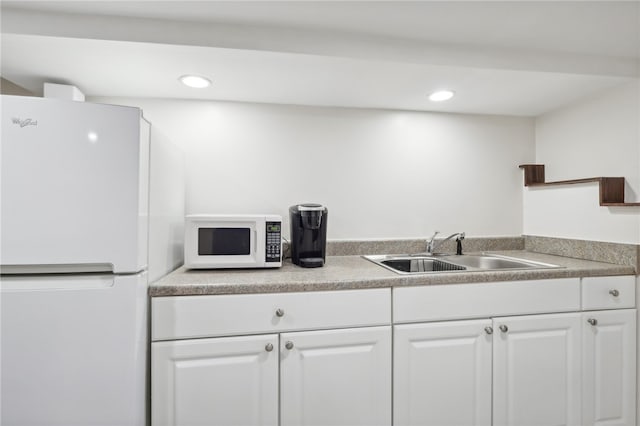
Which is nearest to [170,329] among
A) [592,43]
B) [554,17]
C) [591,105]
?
[554,17]

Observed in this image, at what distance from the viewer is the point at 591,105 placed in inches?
72.3

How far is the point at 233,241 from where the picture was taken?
150cm

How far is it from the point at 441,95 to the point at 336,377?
1.58 m

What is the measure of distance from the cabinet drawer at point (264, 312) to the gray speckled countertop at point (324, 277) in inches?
1.1

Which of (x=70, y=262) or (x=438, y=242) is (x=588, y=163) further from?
(x=70, y=262)

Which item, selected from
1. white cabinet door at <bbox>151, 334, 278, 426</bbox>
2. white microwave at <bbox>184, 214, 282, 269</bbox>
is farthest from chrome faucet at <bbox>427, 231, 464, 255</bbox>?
white cabinet door at <bbox>151, 334, 278, 426</bbox>

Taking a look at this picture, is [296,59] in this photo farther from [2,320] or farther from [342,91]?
[2,320]

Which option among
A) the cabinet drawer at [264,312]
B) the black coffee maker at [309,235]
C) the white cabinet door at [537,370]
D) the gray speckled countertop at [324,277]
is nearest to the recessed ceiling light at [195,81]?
the black coffee maker at [309,235]

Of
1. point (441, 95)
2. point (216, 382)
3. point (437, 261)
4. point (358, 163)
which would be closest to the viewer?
point (216, 382)

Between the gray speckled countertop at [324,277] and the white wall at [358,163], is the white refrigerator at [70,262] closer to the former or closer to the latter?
the gray speckled countertop at [324,277]

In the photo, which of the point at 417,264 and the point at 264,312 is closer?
the point at 264,312

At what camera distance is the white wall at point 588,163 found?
1632 millimetres

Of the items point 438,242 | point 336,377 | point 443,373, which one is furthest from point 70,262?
point 438,242

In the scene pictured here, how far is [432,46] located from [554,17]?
0.47 meters
